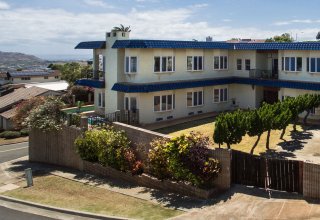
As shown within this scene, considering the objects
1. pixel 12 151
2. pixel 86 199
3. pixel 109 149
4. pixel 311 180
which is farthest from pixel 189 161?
pixel 12 151

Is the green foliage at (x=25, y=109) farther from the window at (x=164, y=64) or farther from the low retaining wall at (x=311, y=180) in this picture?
the low retaining wall at (x=311, y=180)

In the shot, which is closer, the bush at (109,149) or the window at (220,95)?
the bush at (109,149)

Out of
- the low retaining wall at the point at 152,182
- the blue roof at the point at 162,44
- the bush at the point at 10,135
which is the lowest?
the bush at the point at 10,135

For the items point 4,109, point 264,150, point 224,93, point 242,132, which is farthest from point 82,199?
point 4,109

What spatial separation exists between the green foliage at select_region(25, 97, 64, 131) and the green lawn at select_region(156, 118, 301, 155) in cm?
785

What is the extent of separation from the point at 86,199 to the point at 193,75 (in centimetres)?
2040

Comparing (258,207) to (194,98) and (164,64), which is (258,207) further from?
(194,98)

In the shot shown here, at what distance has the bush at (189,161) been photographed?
17.2m

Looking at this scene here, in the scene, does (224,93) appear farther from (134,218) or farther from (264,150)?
(134,218)

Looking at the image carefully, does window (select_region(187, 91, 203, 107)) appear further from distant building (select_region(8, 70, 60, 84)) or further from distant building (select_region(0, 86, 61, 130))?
distant building (select_region(8, 70, 60, 84))

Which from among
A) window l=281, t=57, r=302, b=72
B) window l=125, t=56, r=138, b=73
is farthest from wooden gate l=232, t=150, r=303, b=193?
window l=281, t=57, r=302, b=72

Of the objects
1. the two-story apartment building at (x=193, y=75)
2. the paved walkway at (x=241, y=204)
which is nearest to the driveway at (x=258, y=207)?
the paved walkway at (x=241, y=204)

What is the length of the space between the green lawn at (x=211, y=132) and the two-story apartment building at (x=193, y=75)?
255 cm

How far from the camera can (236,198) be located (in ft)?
53.5
